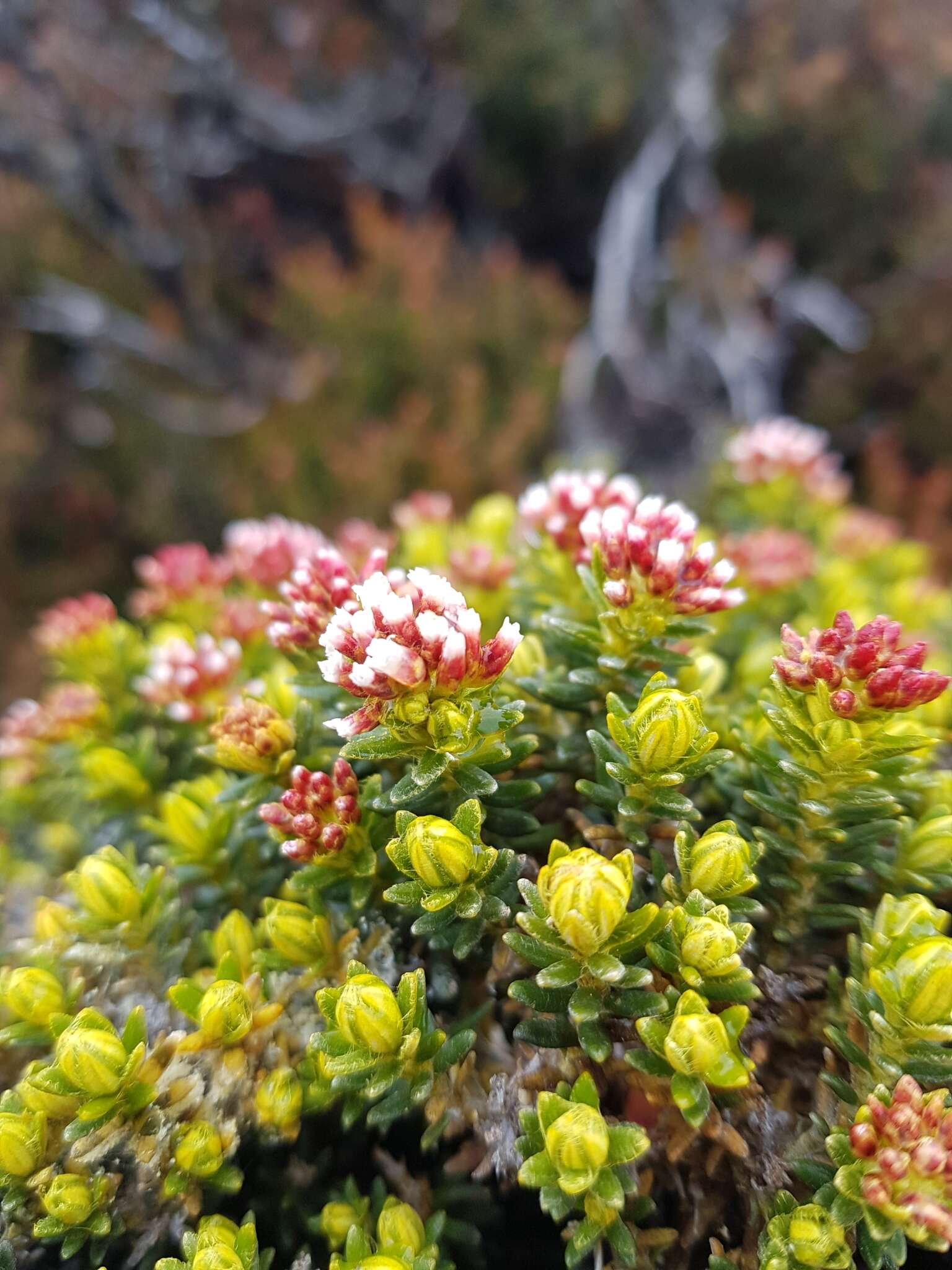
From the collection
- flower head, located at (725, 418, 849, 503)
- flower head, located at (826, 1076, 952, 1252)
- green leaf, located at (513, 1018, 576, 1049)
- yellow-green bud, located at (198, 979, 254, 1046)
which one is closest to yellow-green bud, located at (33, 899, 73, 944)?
yellow-green bud, located at (198, 979, 254, 1046)

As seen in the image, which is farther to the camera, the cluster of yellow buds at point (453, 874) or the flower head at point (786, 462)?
the flower head at point (786, 462)

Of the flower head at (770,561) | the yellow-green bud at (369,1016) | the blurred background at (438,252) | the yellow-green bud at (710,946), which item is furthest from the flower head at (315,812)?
the blurred background at (438,252)

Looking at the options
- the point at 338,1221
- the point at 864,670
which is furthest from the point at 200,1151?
the point at 864,670

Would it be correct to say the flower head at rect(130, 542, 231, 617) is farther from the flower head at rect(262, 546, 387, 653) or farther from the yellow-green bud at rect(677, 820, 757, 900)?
the yellow-green bud at rect(677, 820, 757, 900)

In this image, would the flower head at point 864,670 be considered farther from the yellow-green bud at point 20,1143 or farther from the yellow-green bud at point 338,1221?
the yellow-green bud at point 20,1143

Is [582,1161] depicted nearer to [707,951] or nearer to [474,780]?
[707,951]

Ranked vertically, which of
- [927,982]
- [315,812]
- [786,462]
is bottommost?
[927,982]
